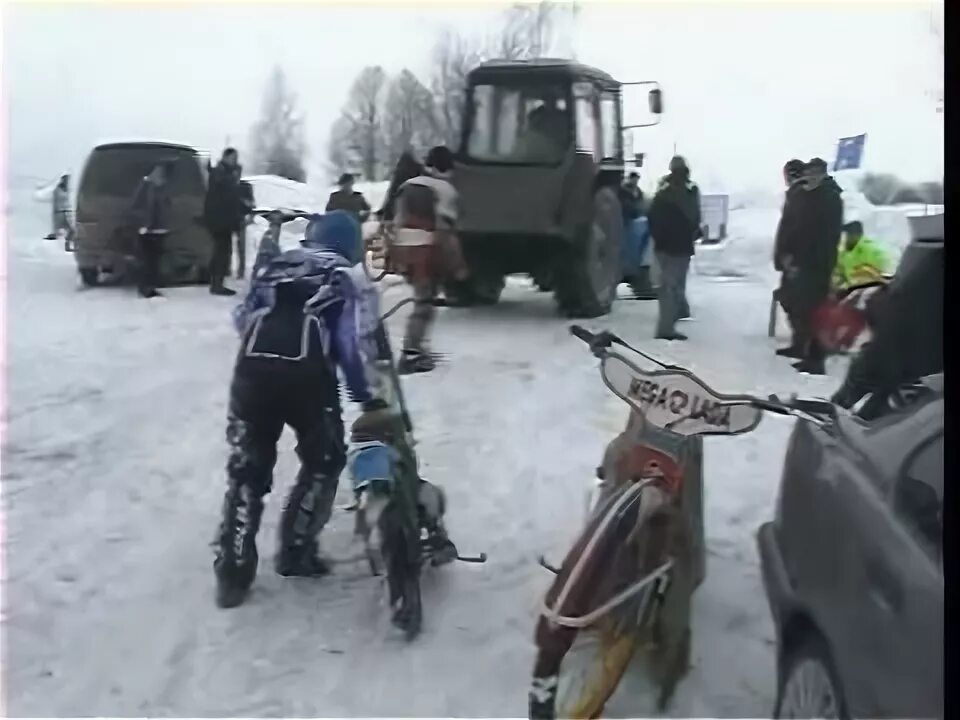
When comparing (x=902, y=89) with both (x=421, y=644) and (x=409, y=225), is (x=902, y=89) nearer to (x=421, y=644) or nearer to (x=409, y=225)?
(x=409, y=225)

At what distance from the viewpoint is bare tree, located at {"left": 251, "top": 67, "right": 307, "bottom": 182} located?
1.65 m

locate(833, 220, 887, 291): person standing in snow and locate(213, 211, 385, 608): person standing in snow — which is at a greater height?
locate(833, 220, 887, 291): person standing in snow

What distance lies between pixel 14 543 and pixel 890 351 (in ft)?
4.57

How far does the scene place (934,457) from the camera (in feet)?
5.21

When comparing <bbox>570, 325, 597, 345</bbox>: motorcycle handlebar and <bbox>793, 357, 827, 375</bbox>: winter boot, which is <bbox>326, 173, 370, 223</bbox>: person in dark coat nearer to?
<bbox>570, 325, 597, 345</bbox>: motorcycle handlebar

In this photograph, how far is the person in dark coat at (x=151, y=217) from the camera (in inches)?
64.9

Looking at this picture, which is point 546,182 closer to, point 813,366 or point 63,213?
point 813,366

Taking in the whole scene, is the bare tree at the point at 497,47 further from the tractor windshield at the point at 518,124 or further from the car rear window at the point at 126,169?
the car rear window at the point at 126,169

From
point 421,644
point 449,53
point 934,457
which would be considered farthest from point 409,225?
point 934,457

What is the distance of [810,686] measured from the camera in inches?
61.2

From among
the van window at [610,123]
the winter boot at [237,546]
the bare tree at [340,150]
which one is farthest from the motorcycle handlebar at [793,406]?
the winter boot at [237,546]

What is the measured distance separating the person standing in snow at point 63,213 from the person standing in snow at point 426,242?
0.51 m

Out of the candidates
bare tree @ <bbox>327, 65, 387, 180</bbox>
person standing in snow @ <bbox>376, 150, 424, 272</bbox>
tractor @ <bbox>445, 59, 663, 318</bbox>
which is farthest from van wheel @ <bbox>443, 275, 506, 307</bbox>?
bare tree @ <bbox>327, 65, 387, 180</bbox>

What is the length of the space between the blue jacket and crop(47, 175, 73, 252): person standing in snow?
0.97 ft
